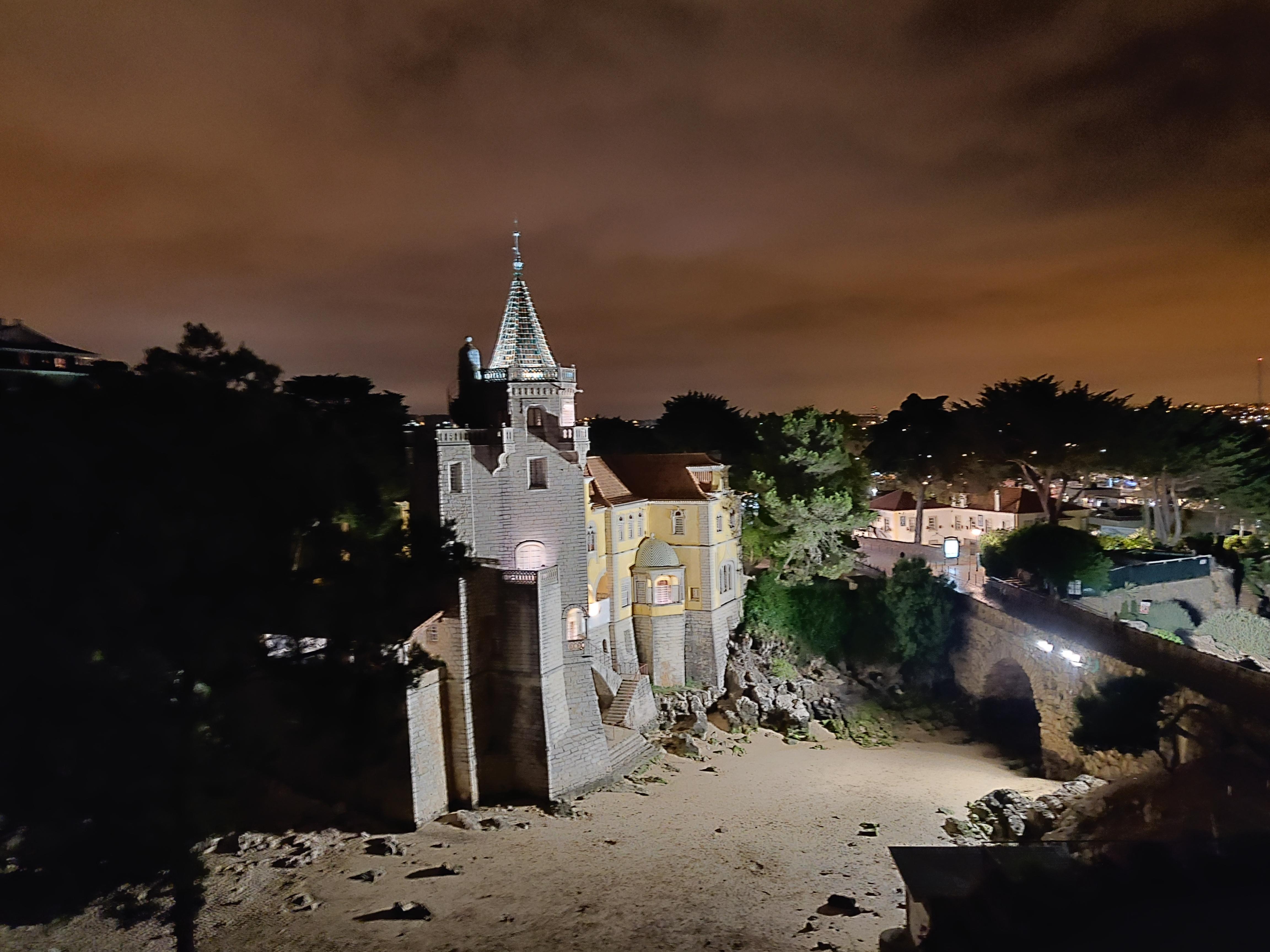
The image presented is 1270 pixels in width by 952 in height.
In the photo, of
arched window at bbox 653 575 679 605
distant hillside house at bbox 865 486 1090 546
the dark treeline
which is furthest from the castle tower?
distant hillside house at bbox 865 486 1090 546

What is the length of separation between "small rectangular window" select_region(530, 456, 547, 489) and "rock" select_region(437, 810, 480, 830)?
1105 centimetres

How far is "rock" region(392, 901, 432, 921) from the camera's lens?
60.9ft

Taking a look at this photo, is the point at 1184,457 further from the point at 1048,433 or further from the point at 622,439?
the point at 622,439

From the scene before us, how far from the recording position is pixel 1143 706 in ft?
70.0

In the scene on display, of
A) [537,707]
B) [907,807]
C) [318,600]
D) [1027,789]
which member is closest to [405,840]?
[537,707]

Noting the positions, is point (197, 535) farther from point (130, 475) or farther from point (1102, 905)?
point (1102, 905)

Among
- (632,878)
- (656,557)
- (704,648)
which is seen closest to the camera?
(632,878)

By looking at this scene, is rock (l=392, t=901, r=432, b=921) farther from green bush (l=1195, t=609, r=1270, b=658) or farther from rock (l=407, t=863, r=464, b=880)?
green bush (l=1195, t=609, r=1270, b=658)

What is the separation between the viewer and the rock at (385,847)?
2175 centimetres

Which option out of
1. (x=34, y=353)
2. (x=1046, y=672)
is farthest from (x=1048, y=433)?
(x=34, y=353)

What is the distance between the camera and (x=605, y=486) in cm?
3253

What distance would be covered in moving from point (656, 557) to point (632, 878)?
1476 cm

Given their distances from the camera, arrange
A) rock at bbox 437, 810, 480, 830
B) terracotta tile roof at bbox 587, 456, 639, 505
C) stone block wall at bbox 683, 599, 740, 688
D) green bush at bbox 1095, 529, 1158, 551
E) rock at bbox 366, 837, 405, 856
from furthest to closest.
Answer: green bush at bbox 1095, 529, 1158, 551
stone block wall at bbox 683, 599, 740, 688
terracotta tile roof at bbox 587, 456, 639, 505
rock at bbox 437, 810, 480, 830
rock at bbox 366, 837, 405, 856

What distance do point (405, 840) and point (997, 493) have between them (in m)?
43.4
